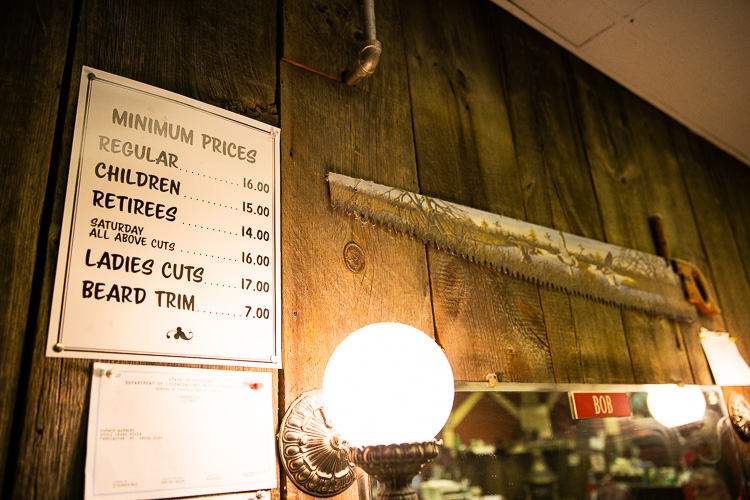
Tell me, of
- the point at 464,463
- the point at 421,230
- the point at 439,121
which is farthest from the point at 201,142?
the point at 464,463

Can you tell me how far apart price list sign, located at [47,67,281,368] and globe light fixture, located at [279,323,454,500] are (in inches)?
8.4

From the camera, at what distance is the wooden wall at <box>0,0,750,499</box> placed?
87 centimetres

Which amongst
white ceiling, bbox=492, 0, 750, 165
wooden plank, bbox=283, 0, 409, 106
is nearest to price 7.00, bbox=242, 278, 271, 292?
wooden plank, bbox=283, 0, 409, 106

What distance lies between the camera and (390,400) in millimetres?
868

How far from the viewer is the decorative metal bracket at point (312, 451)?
102 cm

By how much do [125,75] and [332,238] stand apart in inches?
21.2

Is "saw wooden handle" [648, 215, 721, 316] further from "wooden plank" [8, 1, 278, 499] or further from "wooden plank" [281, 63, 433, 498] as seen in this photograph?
"wooden plank" [8, 1, 278, 499]

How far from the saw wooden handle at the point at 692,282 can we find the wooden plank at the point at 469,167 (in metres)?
0.78

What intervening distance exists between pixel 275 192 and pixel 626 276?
1.27m

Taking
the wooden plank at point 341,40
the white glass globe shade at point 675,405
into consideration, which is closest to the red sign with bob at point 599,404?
the white glass globe shade at point 675,405

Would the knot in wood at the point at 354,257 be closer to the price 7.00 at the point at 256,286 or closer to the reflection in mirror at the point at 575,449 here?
the price 7.00 at the point at 256,286

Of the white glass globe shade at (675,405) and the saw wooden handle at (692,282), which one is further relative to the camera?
the saw wooden handle at (692,282)

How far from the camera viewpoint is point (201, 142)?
3.70ft

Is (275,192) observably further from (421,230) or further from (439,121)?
(439,121)
